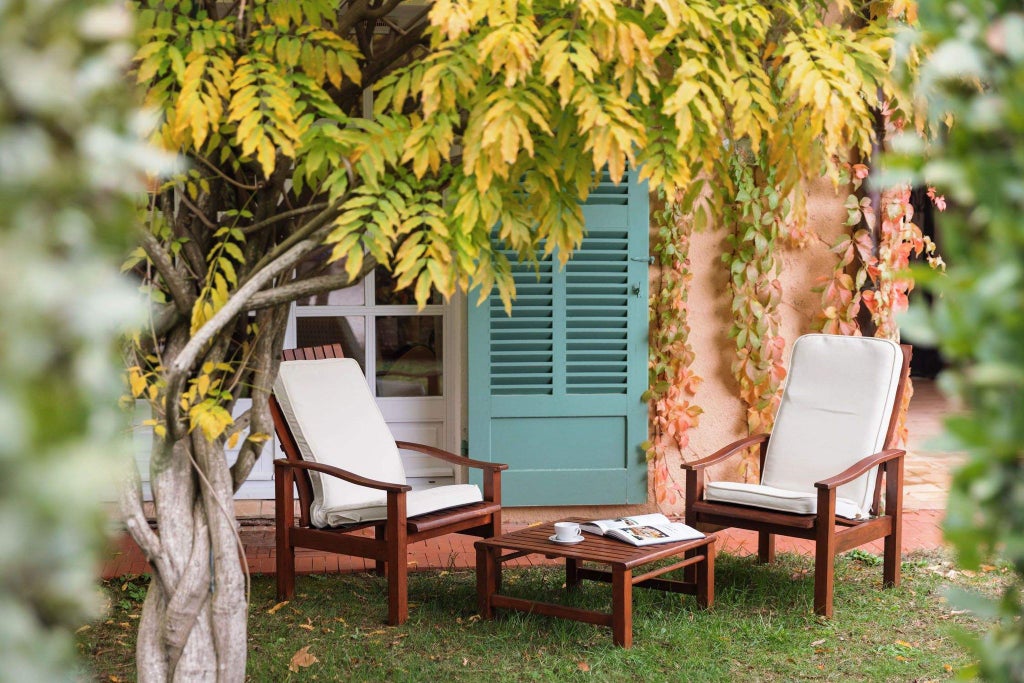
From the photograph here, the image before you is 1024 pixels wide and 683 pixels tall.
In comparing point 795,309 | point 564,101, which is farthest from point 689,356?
point 564,101

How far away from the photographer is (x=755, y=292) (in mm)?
6148

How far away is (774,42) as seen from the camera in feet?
10.4

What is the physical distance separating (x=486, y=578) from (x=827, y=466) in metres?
1.70

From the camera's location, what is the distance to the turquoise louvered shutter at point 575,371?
19.3 feet

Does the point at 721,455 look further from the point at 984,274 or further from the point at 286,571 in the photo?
the point at 984,274

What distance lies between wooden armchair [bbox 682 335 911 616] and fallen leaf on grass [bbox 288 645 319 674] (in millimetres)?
1753

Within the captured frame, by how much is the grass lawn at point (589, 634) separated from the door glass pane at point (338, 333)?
155 cm

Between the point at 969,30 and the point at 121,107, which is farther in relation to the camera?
the point at 969,30

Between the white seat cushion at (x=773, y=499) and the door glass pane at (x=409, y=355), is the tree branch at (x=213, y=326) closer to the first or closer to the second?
the white seat cushion at (x=773, y=499)

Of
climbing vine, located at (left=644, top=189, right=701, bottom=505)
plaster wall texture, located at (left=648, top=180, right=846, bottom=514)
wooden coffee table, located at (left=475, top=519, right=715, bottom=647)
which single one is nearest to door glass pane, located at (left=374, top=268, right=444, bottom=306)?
climbing vine, located at (left=644, top=189, right=701, bottom=505)

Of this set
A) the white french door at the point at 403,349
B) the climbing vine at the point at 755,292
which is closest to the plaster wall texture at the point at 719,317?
the climbing vine at the point at 755,292

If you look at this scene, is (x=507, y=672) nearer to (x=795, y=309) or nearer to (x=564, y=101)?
(x=564, y=101)

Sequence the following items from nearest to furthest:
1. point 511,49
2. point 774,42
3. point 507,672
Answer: point 511,49 < point 774,42 < point 507,672

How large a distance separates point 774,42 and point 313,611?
288cm
